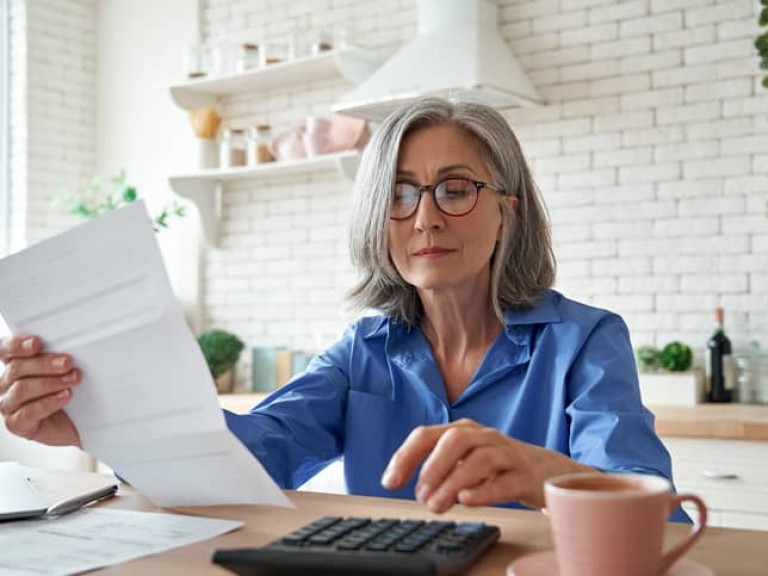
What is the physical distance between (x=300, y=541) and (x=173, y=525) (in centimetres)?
32

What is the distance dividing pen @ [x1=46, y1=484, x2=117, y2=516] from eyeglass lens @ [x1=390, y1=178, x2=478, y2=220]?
728 millimetres

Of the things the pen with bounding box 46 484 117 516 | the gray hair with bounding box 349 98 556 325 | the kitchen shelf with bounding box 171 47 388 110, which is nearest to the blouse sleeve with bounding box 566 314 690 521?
the gray hair with bounding box 349 98 556 325

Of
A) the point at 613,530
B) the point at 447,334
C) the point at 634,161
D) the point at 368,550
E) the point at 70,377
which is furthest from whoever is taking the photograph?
the point at 634,161

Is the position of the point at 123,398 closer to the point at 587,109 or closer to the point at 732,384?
the point at 732,384

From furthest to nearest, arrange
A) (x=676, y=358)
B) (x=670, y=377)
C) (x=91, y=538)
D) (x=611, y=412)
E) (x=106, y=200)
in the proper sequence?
(x=106, y=200), (x=676, y=358), (x=670, y=377), (x=611, y=412), (x=91, y=538)

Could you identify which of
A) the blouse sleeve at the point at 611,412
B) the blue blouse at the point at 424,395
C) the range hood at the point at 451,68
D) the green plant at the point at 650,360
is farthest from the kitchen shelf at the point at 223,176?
the blouse sleeve at the point at 611,412

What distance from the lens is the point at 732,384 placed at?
11.8 feet

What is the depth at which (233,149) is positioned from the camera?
4.73 metres

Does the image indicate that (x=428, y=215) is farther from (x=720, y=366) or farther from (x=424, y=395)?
(x=720, y=366)

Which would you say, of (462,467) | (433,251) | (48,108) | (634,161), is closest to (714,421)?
(634,161)

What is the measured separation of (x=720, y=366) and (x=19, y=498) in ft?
9.16

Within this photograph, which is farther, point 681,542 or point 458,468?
point 458,468

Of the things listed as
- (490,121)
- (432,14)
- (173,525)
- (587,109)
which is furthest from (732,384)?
(173,525)

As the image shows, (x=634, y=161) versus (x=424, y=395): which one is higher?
(x=634, y=161)
